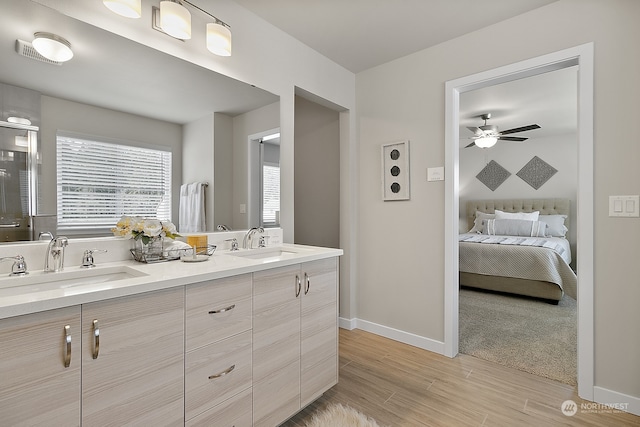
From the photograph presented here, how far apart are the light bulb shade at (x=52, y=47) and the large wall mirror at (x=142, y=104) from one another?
0.9 inches

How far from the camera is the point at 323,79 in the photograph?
276 cm

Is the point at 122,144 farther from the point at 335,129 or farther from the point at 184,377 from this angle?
the point at 335,129

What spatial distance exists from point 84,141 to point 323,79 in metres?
1.91

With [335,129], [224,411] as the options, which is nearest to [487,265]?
[335,129]

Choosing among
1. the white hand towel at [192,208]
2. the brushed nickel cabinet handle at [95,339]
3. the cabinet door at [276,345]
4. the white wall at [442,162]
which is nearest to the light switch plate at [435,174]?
the white wall at [442,162]

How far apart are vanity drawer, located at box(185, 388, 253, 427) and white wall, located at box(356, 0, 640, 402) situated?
67.3 inches

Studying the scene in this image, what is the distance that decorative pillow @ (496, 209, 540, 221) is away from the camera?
5.43 metres

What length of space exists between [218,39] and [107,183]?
993 mm

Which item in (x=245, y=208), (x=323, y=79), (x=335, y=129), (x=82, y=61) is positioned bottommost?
(x=245, y=208)

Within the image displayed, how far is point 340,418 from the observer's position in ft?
5.57

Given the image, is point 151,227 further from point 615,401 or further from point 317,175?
point 615,401

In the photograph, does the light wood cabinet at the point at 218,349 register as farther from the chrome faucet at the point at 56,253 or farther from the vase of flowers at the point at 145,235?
the chrome faucet at the point at 56,253

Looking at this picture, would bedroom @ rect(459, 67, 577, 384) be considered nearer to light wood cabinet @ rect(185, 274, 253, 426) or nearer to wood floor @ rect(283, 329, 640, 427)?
wood floor @ rect(283, 329, 640, 427)

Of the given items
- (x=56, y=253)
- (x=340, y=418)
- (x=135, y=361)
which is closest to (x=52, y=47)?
(x=56, y=253)
